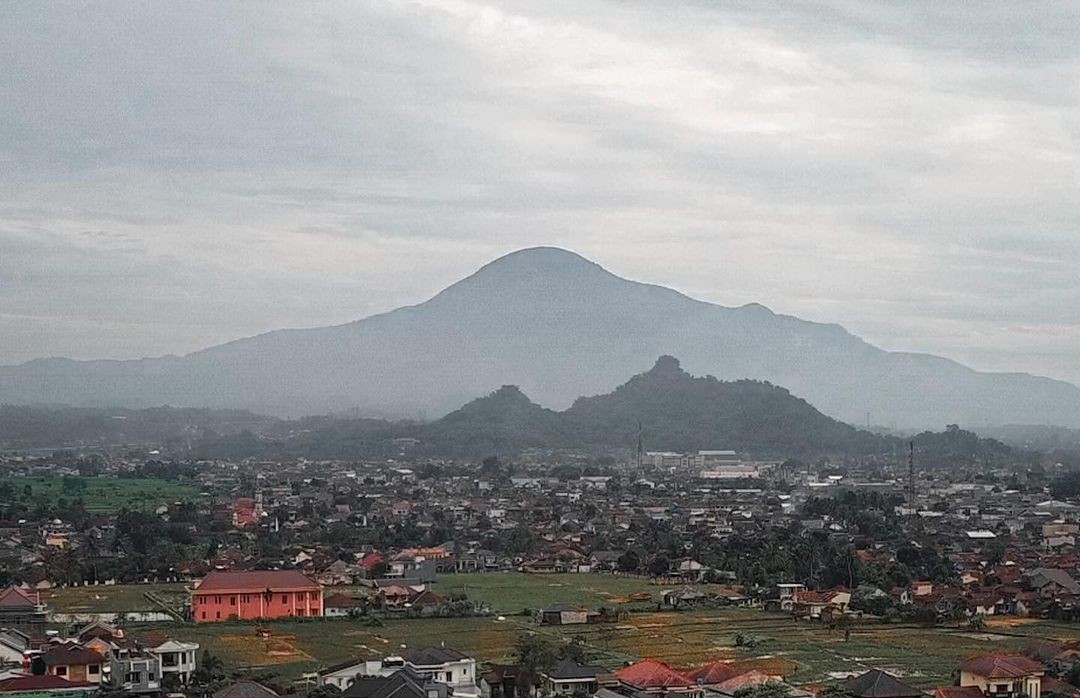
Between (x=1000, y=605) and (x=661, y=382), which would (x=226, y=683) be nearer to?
(x=1000, y=605)

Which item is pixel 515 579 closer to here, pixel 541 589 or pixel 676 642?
pixel 541 589

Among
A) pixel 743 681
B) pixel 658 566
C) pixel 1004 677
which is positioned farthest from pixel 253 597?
pixel 1004 677

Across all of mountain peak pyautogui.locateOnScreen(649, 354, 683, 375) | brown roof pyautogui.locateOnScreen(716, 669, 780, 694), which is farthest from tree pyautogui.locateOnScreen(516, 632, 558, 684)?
mountain peak pyautogui.locateOnScreen(649, 354, 683, 375)

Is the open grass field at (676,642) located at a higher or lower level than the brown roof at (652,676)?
lower

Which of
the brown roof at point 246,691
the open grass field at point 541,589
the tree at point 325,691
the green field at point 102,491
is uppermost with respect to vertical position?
the green field at point 102,491

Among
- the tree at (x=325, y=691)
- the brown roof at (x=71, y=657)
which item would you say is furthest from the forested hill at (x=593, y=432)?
the tree at (x=325, y=691)

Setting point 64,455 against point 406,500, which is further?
point 64,455

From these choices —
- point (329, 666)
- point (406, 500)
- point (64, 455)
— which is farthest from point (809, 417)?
point (329, 666)

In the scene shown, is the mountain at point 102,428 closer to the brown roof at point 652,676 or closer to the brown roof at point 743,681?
the brown roof at point 652,676
